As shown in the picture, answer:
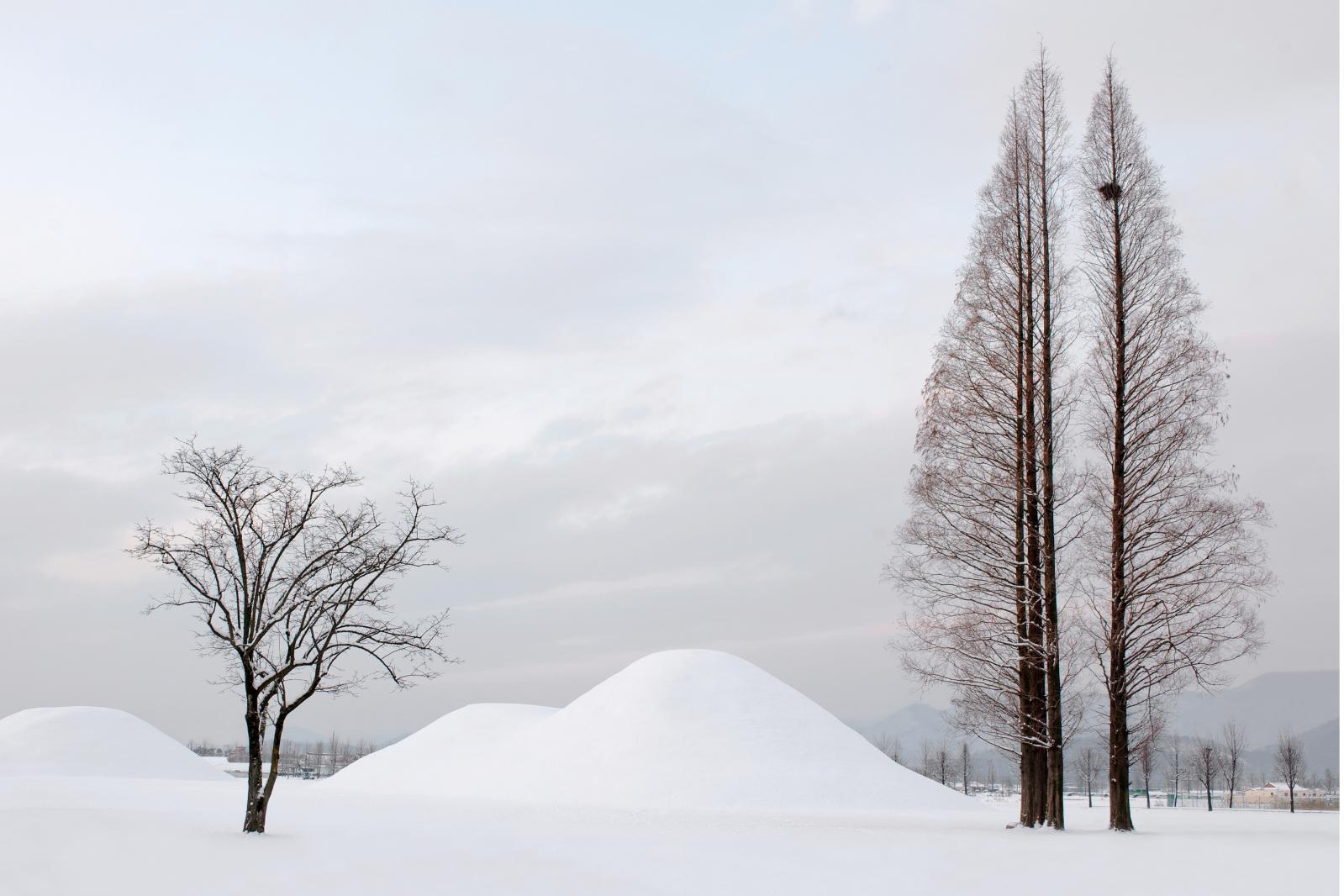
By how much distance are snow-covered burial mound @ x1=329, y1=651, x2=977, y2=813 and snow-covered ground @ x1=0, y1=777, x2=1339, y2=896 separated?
1388cm

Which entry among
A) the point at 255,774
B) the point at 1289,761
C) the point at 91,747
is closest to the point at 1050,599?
the point at 255,774

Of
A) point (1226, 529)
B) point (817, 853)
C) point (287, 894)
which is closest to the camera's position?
point (287, 894)

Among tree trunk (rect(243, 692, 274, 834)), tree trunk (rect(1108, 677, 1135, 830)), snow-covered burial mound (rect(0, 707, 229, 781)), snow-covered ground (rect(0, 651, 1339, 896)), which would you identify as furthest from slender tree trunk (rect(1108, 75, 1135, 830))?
snow-covered burial mound (rect(0, 707, 229, 781))

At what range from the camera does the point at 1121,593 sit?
2150 centimetres

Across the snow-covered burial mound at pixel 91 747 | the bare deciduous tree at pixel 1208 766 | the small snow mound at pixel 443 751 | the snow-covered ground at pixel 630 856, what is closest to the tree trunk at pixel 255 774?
the snow-covered ground at pixel 630 856

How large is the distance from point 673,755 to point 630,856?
2667 cm

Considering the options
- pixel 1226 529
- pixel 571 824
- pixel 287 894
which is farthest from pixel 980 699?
pixel 287 894

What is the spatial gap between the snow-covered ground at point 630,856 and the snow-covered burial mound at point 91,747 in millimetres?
44931

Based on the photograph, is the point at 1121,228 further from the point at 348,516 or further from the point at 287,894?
the point at 287,894

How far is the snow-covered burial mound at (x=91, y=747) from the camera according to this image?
208ft

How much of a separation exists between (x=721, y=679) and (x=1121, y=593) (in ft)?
102

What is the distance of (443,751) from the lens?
53.0 m

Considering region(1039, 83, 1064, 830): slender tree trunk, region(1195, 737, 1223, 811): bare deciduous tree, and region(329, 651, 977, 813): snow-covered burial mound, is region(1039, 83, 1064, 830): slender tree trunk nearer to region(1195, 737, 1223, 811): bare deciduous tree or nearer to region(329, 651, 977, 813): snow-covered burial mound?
region(329, 651, 977, 813): snow-covered burial mound

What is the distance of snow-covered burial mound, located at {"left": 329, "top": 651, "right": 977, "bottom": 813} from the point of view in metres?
39.1
